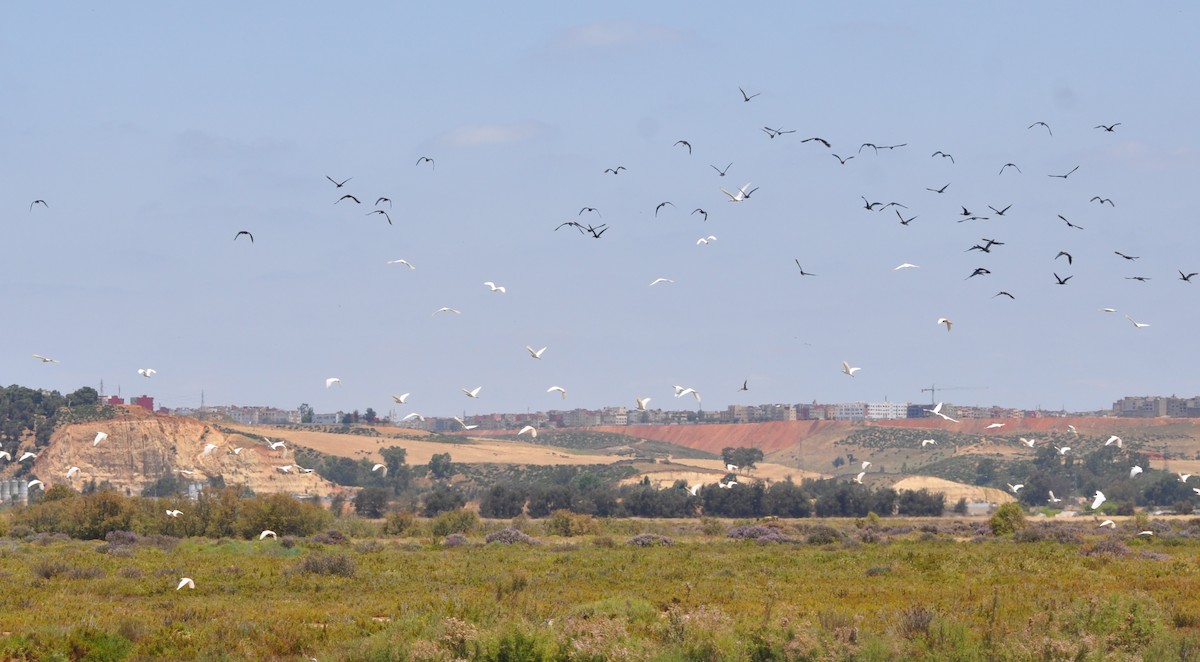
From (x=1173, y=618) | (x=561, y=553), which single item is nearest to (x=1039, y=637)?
(x=1173, y=618)

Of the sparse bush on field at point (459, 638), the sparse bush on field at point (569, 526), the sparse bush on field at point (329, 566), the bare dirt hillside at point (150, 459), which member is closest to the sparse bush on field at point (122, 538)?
the sparse bush on field at point (329, 566)

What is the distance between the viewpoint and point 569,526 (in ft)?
189

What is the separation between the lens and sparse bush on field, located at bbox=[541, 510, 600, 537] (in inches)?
2255

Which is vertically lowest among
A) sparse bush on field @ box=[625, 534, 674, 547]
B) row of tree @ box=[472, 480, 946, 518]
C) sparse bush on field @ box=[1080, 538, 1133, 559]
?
row of tree @ box=[472, 480, 946, 518]

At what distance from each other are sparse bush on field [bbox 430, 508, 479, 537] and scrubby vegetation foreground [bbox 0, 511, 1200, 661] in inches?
313

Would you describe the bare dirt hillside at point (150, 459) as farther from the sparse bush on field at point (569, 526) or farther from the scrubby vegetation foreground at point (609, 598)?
the scrubby vegetation foreground at point (609, 598)

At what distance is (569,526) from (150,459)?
64503mm

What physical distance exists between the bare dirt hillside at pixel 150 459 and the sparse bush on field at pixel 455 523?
51.1 m

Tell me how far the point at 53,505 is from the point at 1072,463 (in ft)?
370

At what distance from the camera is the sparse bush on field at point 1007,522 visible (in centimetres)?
5303

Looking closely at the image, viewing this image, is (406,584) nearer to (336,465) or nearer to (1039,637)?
(1039,637)

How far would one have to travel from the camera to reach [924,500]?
290 feet

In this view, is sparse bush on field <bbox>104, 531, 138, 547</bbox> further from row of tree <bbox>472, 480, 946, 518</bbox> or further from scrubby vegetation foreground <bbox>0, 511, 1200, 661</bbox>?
row of tree <bbox>472, 480, 946, 518</bbox>

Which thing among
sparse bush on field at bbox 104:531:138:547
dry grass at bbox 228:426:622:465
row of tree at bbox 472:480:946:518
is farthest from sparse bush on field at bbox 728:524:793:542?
dry grass at bbox 228:426:622:465
